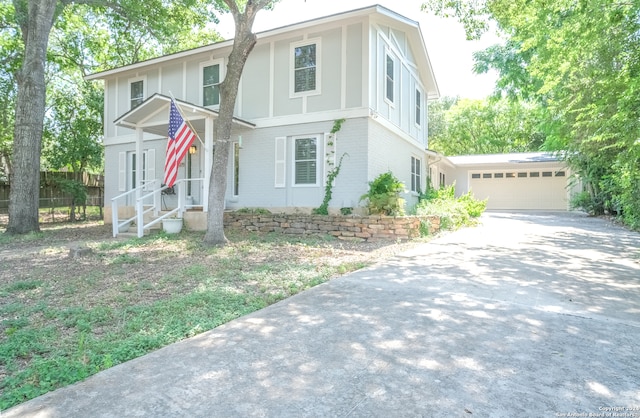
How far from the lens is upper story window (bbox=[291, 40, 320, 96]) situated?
35.4ft

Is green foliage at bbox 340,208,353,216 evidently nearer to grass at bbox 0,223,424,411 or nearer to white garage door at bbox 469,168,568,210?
grass at bbox 0,223,424,411

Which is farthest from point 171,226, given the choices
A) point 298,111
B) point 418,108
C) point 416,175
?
point 418,108

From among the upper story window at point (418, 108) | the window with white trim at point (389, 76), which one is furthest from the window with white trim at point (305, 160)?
the upper story window at point (418, 108)

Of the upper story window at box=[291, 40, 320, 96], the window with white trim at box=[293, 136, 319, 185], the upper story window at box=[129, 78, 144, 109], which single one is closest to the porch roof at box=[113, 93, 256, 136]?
the window with white trim at box=[293, 136, 319, 185]

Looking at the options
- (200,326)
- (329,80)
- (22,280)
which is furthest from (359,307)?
(329,80)

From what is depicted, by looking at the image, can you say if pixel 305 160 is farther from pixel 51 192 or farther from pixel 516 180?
pixel 516 180

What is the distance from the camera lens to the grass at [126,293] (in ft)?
8.89

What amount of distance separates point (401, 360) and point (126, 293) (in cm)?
329

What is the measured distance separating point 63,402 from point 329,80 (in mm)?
9827

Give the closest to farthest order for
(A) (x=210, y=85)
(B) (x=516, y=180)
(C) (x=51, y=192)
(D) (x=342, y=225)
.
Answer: (D) (x=342, y=225) → (A) (x=210, y=85) → (C) (x=51, y=192) → (B) (x=516, y=180)

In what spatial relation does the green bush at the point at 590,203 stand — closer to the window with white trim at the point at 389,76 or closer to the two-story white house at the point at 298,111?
the two-story white house at the point at 298,111

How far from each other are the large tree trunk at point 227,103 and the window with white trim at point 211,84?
472 centimetres

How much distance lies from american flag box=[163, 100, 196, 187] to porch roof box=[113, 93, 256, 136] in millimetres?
615

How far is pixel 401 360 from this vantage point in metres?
2.60
